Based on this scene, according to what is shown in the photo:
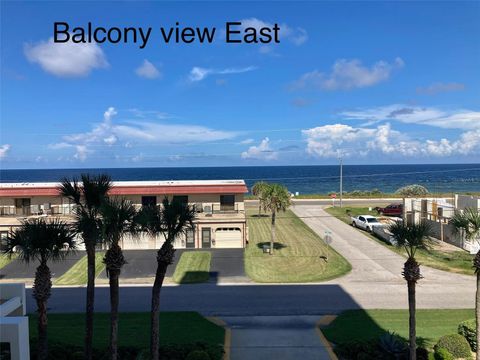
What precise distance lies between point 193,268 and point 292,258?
6659 mm

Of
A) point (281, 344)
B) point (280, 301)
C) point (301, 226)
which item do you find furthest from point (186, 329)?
point (301, 226)

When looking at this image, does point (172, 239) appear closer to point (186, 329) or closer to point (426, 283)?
point (186, 329)

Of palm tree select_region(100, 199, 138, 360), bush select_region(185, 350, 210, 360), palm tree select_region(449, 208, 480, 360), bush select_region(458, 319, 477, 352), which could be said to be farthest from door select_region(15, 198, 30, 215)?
palm tree select_region(449, 208, 480, 360)

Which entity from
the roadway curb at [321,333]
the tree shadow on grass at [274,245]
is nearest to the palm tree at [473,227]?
the roadway curb at [321,333]

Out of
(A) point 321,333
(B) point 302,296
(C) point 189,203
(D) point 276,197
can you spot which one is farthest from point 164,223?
(C) point 189,203

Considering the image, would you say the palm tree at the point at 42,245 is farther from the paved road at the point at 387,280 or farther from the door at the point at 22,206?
the door at the point at 22,206

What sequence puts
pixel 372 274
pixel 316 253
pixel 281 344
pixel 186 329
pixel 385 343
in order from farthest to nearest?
pixel 316 253
pixel 372 274
pixel 186 329
pixel 281 344
pixel 385 343

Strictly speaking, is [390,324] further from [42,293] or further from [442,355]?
[42,293]

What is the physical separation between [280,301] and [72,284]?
1167cm

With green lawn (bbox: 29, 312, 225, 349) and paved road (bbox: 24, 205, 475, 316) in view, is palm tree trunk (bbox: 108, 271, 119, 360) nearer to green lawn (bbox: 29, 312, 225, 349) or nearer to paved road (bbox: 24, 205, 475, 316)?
green lawn (bbox: 29, 312, 225, 349)

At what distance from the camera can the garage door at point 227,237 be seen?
3341 centimetres

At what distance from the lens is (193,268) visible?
89.8 feet

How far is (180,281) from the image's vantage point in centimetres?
2472

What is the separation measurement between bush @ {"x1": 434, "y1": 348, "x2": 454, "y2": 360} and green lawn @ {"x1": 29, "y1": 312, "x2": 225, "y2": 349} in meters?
6.85
